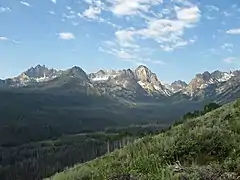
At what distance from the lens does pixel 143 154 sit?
10273 millimetres

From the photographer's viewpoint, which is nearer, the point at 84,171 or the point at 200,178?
the point at 200,178

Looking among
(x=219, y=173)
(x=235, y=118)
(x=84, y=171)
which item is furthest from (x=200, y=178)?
(x=235, y=118)

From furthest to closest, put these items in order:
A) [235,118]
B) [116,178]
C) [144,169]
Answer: [235,118] < [144,169] < [116,178]

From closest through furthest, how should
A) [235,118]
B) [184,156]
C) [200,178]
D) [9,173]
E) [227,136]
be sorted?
[200,178], [184,156], [227,136], [235,118], [9,173]

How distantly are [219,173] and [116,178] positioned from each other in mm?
1943

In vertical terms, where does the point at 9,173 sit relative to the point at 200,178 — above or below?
below

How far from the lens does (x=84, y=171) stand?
415 inches

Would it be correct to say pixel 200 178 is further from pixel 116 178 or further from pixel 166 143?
pixel 166 143

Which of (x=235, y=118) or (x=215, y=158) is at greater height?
(x=235, y=118)

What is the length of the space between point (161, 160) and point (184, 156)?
56 centimetres

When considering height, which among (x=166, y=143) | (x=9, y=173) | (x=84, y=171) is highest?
(x=166, y=143)

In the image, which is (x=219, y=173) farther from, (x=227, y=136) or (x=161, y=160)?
(x=227, y=136)

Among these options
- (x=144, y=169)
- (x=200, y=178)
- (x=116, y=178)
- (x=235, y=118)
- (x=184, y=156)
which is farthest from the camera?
(x=235, y=118)

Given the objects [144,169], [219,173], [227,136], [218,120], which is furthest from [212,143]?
[218,120]
